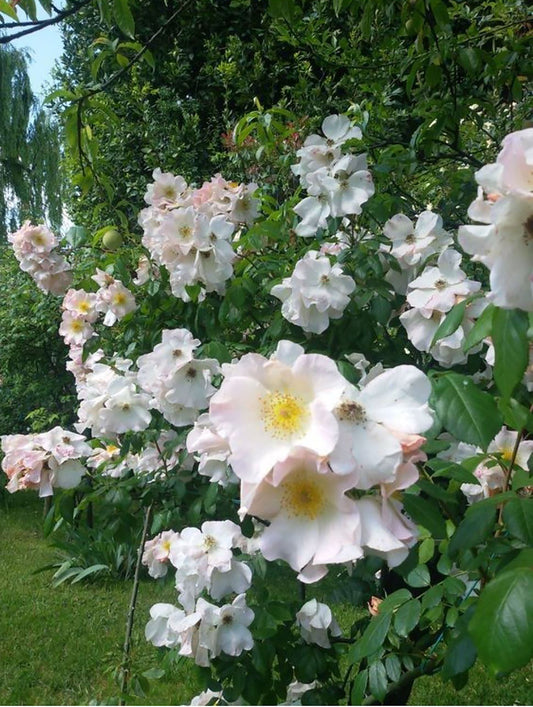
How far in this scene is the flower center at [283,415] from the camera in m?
0.64

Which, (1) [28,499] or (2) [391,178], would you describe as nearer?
(2) [391,178]

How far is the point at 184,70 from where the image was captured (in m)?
5.73

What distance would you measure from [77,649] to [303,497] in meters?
3.25

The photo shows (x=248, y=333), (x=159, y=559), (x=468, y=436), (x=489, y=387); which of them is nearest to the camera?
(x=468, y=436)

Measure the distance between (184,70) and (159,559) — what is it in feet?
16.1

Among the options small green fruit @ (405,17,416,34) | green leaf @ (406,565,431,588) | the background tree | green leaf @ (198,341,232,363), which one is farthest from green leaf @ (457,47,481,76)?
green leaf @ (406,565,431,588)

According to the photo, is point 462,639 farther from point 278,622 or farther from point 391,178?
point 391,178

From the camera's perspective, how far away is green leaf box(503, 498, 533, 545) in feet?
2.86

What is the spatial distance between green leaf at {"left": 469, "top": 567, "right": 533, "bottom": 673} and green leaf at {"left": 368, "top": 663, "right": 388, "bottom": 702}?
2.51 ft

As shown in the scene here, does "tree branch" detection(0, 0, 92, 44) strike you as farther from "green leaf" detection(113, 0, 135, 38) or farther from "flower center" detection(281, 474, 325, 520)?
"flower center" detection(281, 474, 325, 520)

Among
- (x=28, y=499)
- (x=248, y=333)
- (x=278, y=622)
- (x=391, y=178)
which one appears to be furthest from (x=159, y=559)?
(x=28, y=499)

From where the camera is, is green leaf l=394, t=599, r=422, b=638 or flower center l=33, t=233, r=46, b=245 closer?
green leaf l=394, t=599, r=422, b=638

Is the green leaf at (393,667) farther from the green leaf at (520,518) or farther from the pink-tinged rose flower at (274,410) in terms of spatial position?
the pink-tinged rose flower at (274,410)

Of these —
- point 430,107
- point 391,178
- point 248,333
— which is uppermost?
point 430,107
